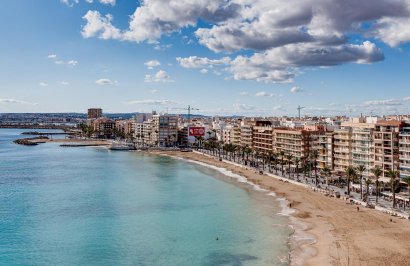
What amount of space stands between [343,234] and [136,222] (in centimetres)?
2787

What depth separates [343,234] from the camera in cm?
5069

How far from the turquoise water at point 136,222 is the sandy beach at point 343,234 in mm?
2711

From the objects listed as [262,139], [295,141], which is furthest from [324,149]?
[262,139]

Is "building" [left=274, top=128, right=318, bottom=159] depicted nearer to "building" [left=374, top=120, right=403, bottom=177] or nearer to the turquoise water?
the turquoise water

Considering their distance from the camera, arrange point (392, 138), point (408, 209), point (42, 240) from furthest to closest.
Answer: point (392, 138), point (408, 209), point (42, 240)

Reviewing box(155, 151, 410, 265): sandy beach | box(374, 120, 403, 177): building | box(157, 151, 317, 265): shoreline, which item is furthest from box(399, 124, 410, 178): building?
box(157, 151, 317, 265): shoreline

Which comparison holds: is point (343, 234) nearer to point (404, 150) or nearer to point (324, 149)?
point (404, 150)

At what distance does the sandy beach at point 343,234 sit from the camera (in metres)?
42.6

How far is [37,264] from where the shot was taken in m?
42.2

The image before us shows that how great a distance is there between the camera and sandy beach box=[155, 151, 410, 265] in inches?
1678

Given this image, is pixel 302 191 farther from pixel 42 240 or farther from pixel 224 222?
pixel 42 240

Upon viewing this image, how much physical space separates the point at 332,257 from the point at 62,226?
3503 centimetres

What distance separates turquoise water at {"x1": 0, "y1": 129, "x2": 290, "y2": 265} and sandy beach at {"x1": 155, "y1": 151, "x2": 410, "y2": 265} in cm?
271

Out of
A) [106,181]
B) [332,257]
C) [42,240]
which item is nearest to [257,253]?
[332,257]
